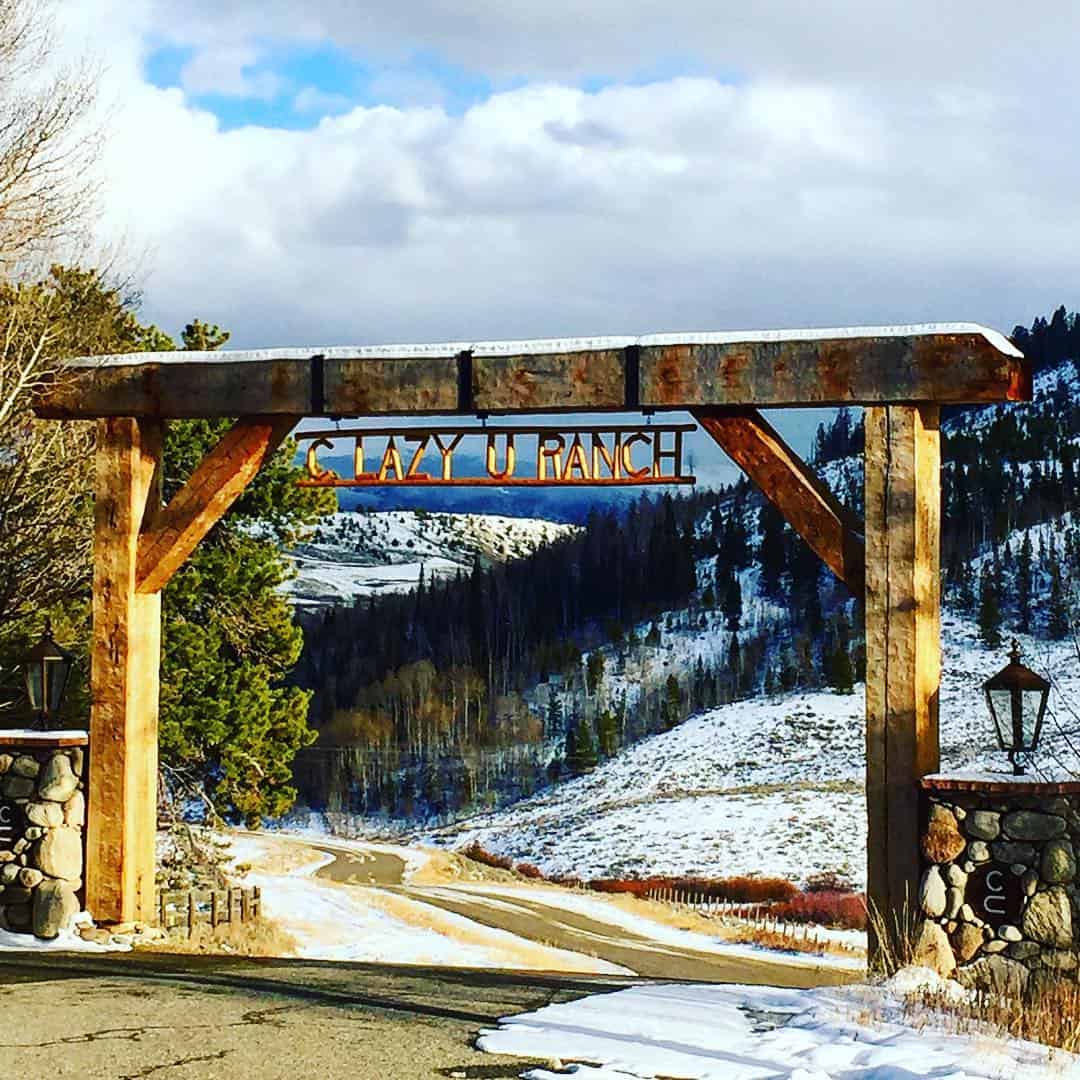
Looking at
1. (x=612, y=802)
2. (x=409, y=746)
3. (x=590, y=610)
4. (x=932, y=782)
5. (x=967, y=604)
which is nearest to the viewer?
(x=932, y=782)

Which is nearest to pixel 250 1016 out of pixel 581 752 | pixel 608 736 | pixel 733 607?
pixel 581 752

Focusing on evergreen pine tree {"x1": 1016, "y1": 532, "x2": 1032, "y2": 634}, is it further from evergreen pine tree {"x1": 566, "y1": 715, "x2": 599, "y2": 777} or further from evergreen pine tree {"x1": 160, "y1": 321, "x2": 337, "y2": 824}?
evergreen pine tree {"x1": 160, "y1": 321, "x2": 337, "y2": 824}

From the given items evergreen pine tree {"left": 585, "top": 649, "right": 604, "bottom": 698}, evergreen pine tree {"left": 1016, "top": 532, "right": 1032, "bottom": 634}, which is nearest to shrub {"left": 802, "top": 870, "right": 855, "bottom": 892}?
evergreen pine tree {"left": 1016, "top": 532, "right": 1032, "bottom": 634}

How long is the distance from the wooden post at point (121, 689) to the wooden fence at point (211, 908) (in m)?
7.08

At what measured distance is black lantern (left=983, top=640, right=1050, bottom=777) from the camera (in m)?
8.34

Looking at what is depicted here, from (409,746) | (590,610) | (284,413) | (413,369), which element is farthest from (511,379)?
(590,610)

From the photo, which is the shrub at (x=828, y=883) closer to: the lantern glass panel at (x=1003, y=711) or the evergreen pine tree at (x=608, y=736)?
the lantern glass panel at (x=1003, y=711)

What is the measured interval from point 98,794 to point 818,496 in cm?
511

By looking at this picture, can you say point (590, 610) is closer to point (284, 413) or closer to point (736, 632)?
point (736, 632)

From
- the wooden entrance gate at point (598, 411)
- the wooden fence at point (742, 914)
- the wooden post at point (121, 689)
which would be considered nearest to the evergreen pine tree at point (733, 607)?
the wooden fence at point (742, 914)

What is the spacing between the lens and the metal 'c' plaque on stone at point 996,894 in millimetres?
8142

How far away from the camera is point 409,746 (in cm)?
7044

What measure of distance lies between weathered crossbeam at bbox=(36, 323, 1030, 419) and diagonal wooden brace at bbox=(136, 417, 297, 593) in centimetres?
17

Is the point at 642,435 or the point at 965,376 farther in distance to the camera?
the point at 642,435
